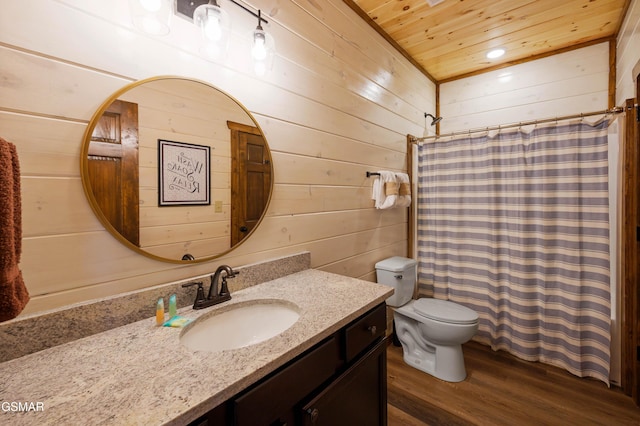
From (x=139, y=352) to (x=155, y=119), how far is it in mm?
755

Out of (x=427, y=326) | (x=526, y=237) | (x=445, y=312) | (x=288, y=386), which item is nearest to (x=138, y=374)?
(x=288, y=386)

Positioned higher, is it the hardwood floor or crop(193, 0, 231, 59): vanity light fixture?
crop(193, 0, 231, 59): vanity light fixture

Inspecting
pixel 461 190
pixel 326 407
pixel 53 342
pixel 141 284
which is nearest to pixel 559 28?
pixel 461 190

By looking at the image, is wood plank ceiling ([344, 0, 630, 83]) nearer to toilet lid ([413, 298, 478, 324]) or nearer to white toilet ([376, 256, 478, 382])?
white toilet ([376, 256, 478, 382])

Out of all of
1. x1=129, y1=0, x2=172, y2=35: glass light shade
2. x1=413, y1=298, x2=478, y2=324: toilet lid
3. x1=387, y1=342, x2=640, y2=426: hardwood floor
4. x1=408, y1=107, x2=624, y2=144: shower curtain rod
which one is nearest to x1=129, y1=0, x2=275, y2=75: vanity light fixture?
x1=129, y1=0, x2=172, y2=35: glass light shade

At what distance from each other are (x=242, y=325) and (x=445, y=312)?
4.86 ft

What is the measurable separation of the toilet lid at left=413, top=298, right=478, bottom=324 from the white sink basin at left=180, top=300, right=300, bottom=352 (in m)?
1.26

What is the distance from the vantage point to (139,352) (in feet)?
2.47

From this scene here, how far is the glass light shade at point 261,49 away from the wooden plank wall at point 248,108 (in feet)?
0.15

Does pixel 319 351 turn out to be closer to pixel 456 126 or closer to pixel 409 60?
pixel 409 60

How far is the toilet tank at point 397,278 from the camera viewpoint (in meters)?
2.12

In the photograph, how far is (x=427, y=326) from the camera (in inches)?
75.9

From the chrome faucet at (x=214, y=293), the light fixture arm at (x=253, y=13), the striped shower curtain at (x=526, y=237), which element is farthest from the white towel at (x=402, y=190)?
the chrome faucet at (x=214, y=293)

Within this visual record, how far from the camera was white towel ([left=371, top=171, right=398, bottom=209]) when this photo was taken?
205cm
